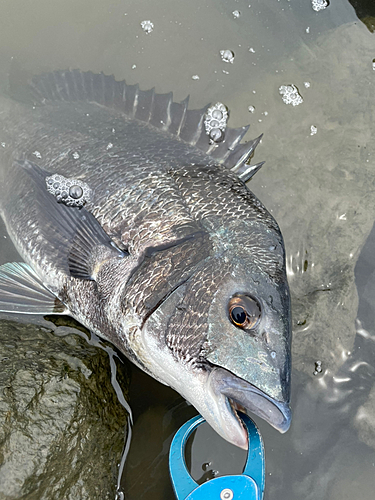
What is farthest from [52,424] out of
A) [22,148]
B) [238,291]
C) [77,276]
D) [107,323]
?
[22,148]

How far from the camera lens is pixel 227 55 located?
441 cm

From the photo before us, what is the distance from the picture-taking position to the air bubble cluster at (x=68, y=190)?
2949 mm

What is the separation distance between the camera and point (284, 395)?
2008 mm

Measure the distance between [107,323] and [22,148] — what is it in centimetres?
180

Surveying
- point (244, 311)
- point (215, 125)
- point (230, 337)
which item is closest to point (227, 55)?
point (215, 125)

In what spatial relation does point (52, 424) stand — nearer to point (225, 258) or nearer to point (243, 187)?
point (225, 258)

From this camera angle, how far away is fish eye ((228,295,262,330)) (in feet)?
6.99

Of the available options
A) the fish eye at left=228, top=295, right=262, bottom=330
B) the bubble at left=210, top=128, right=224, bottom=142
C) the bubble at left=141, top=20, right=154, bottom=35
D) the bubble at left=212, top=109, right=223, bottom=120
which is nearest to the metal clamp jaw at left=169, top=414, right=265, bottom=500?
the fish eye at left=228, top=295, right=262, bottom=330

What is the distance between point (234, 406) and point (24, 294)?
181cm

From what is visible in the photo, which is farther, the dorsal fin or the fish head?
the dorsal fin

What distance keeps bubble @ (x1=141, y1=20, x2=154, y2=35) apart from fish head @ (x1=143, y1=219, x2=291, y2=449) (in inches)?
124

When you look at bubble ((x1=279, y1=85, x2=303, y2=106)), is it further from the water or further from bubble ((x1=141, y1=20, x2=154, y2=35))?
bubble ((x1=141, y1=20, x2=154, y2=35))

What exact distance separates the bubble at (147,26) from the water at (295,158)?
30mm

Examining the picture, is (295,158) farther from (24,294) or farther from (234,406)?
(24,294)
